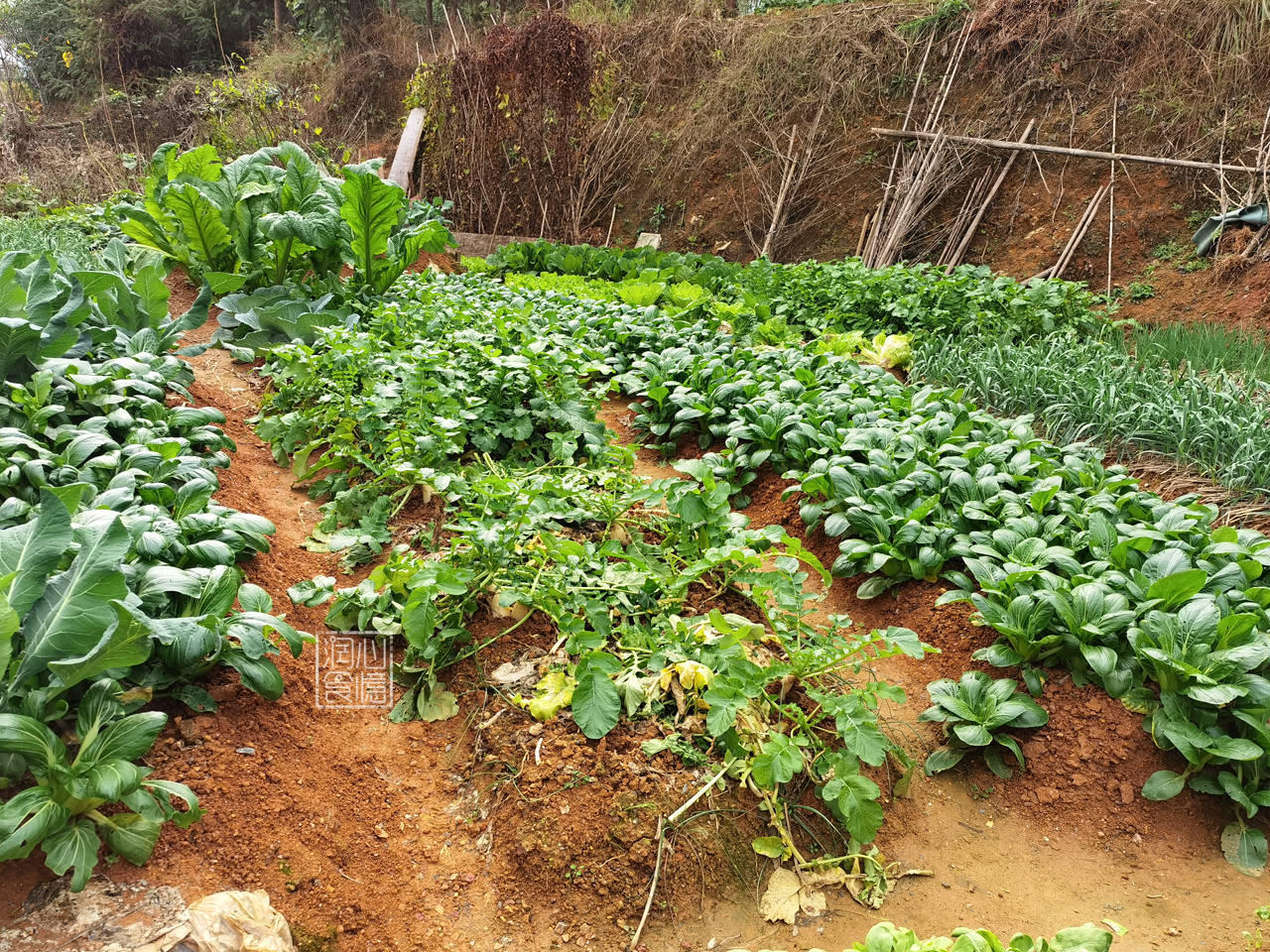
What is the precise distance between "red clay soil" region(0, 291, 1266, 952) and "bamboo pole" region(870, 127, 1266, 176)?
7936mm

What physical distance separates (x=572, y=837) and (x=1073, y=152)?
31.3ft

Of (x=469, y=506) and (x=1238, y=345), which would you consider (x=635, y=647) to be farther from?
(x=1238, y=345)

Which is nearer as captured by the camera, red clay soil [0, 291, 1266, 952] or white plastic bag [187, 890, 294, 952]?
white plastic bag [187, 890, 294, 952]

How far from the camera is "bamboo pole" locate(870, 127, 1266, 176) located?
26.5 feet

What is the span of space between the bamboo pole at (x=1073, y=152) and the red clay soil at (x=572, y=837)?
7.94m

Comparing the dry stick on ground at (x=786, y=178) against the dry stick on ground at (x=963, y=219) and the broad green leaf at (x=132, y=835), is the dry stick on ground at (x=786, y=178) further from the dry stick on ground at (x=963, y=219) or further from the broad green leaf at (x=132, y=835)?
the broad green leaf at (x=132, y=835)

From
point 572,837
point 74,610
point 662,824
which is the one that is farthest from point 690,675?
point 74,610

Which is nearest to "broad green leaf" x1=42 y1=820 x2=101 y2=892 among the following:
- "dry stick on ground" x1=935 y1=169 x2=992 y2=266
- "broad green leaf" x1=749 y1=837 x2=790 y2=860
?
"broad green leaf" x1=749 y1=837 x2=790 y2=860

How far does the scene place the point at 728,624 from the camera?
90.0 inches

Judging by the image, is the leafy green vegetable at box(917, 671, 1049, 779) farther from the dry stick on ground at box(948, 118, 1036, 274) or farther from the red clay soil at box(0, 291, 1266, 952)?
the dry stick on ground at box(948, 118, 1036, 274)

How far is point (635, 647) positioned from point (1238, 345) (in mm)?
4998

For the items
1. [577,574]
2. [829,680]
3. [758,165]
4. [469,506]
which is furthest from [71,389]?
[758,165]

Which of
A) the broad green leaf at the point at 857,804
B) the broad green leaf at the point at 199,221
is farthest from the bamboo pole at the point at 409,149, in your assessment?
the broad green leaf at the point at 857,804

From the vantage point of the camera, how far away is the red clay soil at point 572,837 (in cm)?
180
